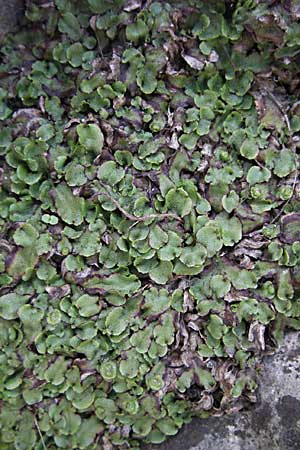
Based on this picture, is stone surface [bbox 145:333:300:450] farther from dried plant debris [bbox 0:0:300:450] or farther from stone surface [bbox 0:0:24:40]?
stone surface [bbox 0:0:24:40]

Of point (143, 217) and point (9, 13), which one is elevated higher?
point (9, 13)

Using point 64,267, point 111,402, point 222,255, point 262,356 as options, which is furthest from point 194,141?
point 111,402

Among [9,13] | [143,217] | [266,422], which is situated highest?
[9,13]

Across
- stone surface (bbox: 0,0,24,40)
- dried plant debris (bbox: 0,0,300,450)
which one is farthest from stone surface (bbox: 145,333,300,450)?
stone surface (bbox: 0,0,24,40)

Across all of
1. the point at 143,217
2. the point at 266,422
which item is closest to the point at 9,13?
the point at 143,217

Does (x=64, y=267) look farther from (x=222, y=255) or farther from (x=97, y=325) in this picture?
(x=222, y=255)

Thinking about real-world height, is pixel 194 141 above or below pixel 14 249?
above

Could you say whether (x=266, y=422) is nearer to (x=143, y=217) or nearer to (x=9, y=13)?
(x=143, y=217)
